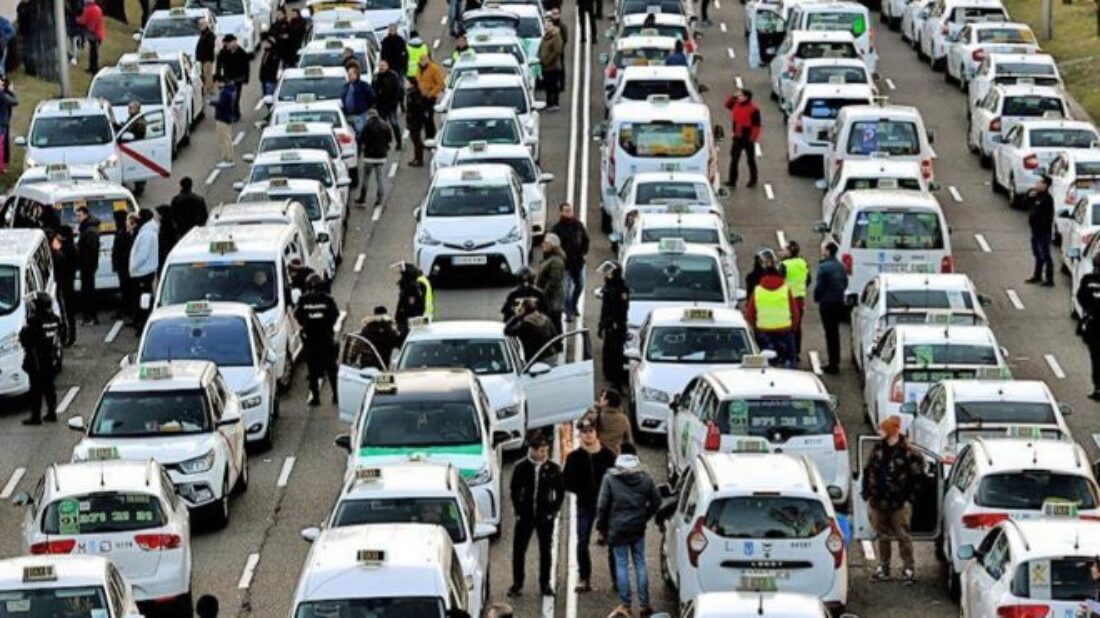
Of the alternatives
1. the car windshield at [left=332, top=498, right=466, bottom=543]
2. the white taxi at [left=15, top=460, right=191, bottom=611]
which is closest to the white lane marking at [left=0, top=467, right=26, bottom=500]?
the white taxi at [left=15, top=460, right=191, bottom=611]

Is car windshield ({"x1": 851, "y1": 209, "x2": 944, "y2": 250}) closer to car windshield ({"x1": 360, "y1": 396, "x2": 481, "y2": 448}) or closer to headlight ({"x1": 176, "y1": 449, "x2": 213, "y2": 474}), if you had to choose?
car windshield ({"x1": 360, "y1": 396, "x2": 481, "y2": 448})

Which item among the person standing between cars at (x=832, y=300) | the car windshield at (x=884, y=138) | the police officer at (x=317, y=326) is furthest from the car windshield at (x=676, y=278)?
the car windshield at (x=884, y=138)

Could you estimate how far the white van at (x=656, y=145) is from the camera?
45.8 meters

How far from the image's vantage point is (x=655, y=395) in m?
33.6

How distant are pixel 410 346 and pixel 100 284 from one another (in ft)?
30.2

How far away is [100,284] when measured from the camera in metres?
41.5

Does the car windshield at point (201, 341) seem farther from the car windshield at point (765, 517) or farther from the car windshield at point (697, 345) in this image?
the car windshield at point (765, 517)

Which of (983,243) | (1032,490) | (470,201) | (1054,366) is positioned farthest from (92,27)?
(1032,490)

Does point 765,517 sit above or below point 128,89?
above

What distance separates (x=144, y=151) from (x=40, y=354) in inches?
552

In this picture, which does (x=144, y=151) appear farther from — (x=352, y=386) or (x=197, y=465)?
(x=197, y=465)

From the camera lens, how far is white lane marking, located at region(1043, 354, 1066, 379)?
37.8 metres

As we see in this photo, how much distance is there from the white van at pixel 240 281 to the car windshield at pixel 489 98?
43.8ft

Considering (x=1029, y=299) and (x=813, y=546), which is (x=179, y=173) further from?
(x=813, y=546)
